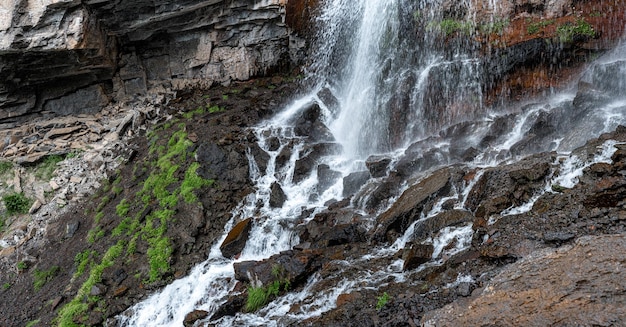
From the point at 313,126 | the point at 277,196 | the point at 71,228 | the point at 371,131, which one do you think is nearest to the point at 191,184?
the point at 277,196

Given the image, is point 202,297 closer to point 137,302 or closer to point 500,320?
point 137,302

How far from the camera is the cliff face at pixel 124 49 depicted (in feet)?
47.8

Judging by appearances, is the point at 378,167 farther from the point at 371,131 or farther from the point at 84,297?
the point at 84,297

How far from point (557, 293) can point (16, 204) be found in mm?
16217

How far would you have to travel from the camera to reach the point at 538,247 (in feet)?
22.0

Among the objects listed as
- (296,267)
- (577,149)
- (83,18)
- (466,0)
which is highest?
(83,18)

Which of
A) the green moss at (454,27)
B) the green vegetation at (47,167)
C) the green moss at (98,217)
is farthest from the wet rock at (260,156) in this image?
the green vegetation at (47,167)

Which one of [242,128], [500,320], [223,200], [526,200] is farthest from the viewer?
[242,128]


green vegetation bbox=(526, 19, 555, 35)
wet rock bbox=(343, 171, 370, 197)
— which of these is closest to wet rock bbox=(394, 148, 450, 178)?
wet rock bbox=(343, 171, 370, 197)

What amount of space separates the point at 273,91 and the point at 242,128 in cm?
284

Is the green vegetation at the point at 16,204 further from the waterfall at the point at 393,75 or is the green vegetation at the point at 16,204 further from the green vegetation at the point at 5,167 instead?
the waterfall at the point at 393,75

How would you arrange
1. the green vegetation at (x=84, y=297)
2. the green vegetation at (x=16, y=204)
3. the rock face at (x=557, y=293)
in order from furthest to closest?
the green vegetation at (x=16, y=204), the green vegetation at (x=84, y=297), the rock face at (x=557, y=293)

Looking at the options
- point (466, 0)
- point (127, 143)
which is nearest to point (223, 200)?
point (127, 143)

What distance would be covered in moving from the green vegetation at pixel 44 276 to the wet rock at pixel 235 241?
512 centimetres
